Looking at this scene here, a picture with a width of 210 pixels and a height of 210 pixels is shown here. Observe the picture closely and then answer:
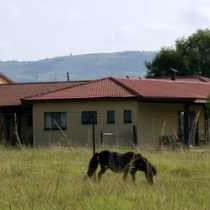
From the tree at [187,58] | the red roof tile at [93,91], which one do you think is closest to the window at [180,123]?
the red roof tile at [93,91]

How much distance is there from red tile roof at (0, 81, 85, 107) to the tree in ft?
85.8

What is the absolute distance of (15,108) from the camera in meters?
44.8

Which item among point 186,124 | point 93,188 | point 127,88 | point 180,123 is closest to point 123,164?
point 93,188

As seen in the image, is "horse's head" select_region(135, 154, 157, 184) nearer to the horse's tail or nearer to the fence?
the horse's tail

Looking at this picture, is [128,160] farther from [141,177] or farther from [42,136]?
[42,136]

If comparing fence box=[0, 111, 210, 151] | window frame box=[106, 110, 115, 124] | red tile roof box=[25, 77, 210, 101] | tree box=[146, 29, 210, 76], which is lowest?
fence box=[0, 111, 210, 151]

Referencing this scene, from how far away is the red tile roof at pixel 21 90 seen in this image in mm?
45656

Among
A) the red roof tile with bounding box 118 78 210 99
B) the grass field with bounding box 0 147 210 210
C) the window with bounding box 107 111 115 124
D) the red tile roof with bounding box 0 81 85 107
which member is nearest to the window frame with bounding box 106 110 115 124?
the window with bounding box 107 111 115 124

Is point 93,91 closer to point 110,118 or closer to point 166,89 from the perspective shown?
point 110,118

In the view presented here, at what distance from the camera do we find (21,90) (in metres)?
48.9

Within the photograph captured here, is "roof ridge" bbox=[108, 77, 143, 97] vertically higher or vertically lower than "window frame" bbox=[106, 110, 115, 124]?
higher

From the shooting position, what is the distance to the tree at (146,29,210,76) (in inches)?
2948

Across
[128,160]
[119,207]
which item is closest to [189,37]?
[128,160]

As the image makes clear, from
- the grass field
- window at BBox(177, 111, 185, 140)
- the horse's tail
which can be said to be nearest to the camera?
the grass field
